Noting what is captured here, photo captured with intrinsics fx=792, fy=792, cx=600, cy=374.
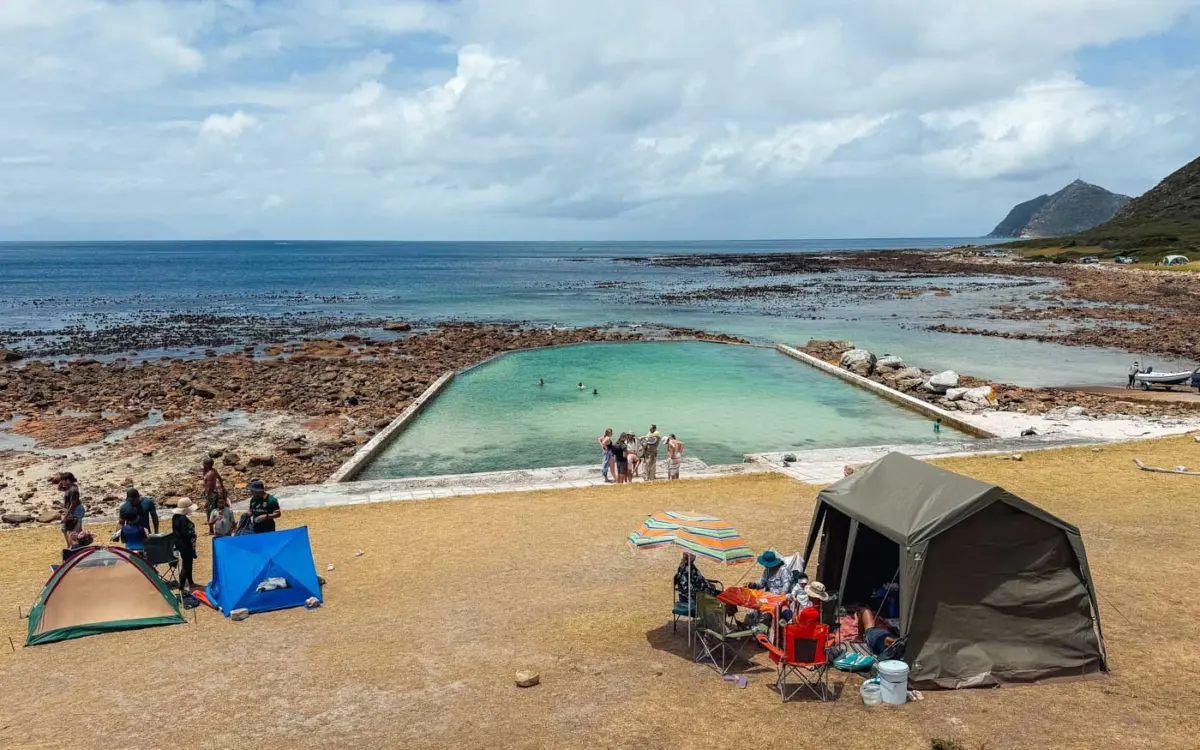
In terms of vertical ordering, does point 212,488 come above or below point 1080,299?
below

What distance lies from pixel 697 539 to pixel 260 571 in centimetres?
637

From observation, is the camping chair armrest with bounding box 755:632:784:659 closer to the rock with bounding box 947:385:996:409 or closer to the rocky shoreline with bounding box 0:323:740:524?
the rocky shoreline with bounding box 0:323:740:524

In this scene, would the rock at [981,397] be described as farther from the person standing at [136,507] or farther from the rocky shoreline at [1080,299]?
the person standing at [136,507]

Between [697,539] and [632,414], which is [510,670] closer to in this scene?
[697,539]

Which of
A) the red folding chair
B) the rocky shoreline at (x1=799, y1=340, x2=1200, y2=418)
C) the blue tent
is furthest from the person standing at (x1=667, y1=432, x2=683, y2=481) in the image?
the rocky shoreline at (x1=799, y1=340, x2=1200, y2=418)

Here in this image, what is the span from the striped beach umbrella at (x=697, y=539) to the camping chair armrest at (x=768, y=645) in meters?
0.94

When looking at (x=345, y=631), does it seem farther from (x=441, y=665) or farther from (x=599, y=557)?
(x=599, y=557)

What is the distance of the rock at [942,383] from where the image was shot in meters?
31.2

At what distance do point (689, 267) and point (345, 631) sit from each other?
140m

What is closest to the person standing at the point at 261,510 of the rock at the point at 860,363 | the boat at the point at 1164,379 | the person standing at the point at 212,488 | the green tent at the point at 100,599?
the person standing at the point at 212,488

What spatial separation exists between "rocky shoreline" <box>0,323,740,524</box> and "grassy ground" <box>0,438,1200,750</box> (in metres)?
7.45

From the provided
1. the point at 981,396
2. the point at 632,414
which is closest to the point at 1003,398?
the point at 981,396

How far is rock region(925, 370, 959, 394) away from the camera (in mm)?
31219

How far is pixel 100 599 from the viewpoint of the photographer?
10.9 meters
